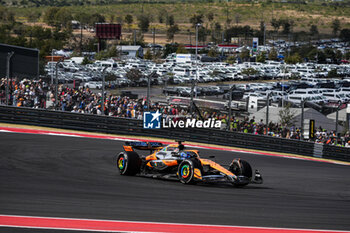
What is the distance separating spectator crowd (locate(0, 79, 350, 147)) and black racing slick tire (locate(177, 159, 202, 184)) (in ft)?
32.3

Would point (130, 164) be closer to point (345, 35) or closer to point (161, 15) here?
point (345, 35)

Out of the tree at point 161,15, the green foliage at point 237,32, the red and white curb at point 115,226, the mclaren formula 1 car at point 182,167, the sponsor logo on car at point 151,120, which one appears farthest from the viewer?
the tree at point 161,15

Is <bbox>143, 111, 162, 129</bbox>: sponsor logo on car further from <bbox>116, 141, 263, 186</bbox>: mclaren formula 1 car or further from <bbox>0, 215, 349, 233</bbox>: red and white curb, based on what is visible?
<bbox>0, 215, 349, 233</bbox>: red and white curb

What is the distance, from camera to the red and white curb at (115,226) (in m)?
7.09

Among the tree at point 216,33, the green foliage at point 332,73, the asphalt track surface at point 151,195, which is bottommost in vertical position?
the asphalt track surface at point 151,195

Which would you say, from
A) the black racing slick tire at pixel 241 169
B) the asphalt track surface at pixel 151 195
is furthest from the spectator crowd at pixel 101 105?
the black racing slick tire at pixel 241 169

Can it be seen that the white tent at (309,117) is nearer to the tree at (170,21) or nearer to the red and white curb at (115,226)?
the red and white curb at (115,226)

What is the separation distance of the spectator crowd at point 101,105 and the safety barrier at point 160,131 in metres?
0.44

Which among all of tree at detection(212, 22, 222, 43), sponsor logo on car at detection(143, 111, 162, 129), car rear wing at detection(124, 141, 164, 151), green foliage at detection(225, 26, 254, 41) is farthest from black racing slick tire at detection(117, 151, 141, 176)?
green foliage at detection(225, 26, 254, 41)

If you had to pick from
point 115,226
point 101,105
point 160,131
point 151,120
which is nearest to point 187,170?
point 115,226

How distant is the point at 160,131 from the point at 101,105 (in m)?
2.61

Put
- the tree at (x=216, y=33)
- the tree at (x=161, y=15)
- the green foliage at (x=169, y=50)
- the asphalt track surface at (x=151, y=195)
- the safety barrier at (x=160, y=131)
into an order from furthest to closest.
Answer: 1. the tree at (x=161, y=15)
2. the tree at (x=216, y=33)
3. the green foliage at (x=169, y=50)
4. the safety barrier at (x=160, y=131)
5. the asphalt track surface at (x=151, y=195)

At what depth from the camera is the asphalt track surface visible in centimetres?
808

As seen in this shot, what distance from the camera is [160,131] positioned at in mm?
21109
